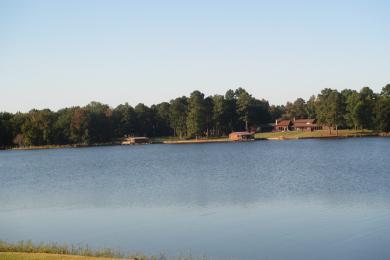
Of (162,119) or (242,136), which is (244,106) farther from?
(162,119)

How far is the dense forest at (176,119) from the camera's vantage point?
139163mm

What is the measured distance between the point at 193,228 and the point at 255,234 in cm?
337

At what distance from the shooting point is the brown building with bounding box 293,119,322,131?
162800 mm

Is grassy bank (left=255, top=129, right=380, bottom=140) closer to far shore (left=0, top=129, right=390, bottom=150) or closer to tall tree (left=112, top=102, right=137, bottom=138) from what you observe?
far shore (left=0, top=129, right=390, bottom=150)

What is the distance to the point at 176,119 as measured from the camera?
531ft

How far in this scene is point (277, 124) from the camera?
6599 inches

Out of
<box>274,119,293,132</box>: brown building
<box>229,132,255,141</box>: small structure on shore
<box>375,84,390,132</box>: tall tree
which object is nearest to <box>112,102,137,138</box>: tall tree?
<box>229,132,255,141</box>: small structure on shore

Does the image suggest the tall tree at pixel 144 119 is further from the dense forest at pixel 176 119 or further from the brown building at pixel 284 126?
the brown building at pixel 284 126

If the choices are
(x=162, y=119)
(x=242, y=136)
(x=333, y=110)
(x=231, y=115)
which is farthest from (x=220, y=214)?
(x=162, y=119)

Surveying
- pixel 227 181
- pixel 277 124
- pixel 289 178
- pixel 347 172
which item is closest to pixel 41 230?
pixel 227 181

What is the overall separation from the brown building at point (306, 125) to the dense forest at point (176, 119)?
184 inches

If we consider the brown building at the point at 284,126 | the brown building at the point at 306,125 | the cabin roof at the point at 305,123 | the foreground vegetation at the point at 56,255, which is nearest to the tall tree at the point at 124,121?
the brown building at the point at 284,126

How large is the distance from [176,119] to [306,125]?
41689 mm

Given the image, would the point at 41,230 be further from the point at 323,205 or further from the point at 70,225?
the point at 323,205
